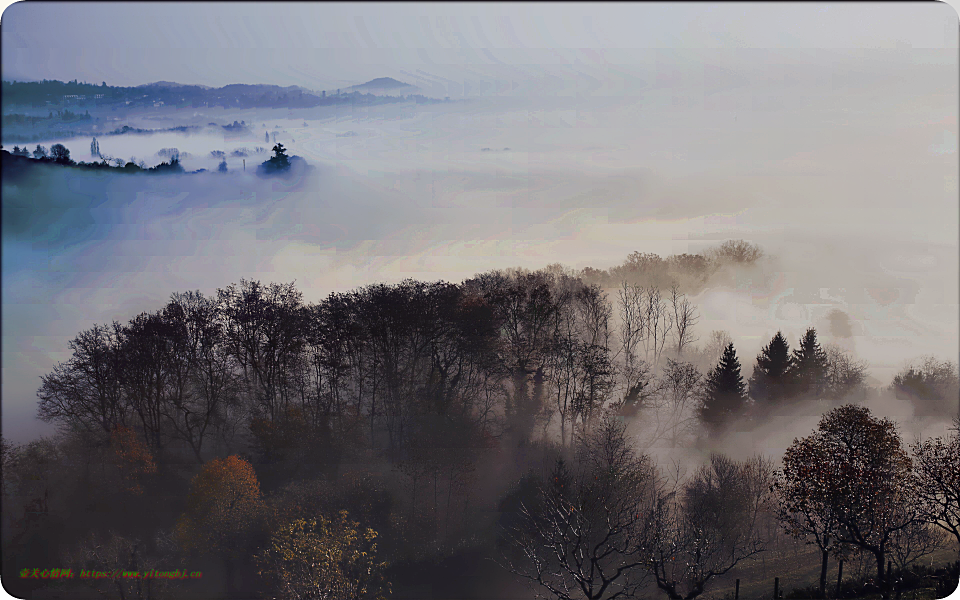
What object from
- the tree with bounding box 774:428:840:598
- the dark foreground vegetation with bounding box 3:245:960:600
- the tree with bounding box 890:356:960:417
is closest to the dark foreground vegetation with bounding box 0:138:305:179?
the dark foreground vegetation with bounding box 3:245:960:600

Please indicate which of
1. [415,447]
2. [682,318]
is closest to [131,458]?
[415,447]

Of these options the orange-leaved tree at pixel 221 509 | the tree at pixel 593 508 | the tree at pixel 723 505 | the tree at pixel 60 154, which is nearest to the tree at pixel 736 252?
the tree at pixel 723 505

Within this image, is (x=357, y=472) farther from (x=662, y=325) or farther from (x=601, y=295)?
(x=662, y=325)

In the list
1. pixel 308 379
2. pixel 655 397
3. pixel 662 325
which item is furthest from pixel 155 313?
pixel 662 325

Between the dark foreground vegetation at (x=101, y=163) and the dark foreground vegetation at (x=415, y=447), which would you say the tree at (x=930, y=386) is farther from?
the dark foreground vegetation at (x=101, y=163)

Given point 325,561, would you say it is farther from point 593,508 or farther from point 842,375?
point 842,375

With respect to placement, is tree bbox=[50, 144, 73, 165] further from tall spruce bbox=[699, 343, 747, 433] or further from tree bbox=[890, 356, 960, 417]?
tree bbox=[890, 356, 960, 417]
